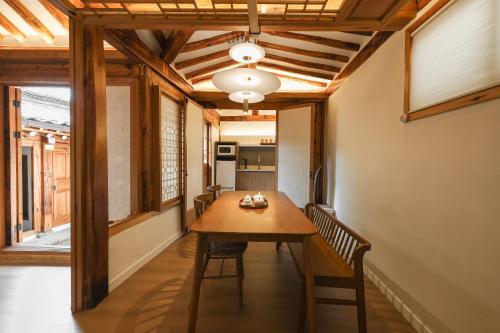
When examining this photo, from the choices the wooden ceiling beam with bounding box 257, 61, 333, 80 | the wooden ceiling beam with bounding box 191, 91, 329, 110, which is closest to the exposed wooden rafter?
the wooden ceiling beam with bounding box 191, 91, 329, 110

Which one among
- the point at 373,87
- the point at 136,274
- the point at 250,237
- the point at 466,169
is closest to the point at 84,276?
the point at 136,274

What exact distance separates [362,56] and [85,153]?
2844mm

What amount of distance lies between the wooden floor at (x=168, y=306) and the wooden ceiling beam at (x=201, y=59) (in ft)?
8.77

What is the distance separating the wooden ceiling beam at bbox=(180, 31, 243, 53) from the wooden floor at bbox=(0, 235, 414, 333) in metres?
2.59

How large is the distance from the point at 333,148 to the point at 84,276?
3.29 meters

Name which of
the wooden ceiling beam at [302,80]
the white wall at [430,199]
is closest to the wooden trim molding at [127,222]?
the white wall at [430,199]

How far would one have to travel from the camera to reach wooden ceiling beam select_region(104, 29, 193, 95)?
2.06 m

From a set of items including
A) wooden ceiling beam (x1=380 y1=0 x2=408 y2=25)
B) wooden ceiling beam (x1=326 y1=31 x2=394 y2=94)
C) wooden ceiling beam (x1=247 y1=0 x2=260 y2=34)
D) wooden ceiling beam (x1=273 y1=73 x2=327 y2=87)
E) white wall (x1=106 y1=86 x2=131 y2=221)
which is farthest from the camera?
wooden ceiling beam (x1=273 y1=73 x2=327 y2=87)

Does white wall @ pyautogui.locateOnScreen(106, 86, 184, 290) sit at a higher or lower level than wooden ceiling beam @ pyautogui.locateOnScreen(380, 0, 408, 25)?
lower

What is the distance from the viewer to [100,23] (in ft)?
5.70

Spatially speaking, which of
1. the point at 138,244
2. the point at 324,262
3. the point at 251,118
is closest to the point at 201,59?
the point at 138,244

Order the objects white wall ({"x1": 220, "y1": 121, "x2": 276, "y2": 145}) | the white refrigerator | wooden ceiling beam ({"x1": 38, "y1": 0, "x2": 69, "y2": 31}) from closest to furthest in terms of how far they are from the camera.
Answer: wooden ceiling beam ({"x1": 38, "y1": 0, "x2": 69, "y2": 31}) < the white refrigerator < white wall ({"x1": 220, "y1": 121, "x2": 276, "y2": 145})

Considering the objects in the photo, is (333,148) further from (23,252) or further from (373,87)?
(23,252)

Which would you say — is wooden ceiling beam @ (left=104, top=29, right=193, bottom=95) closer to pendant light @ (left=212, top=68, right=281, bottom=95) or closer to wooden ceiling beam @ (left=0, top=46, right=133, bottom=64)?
wooden ceiling beam @ (left=0, top=46, right=133, bottom=64)
